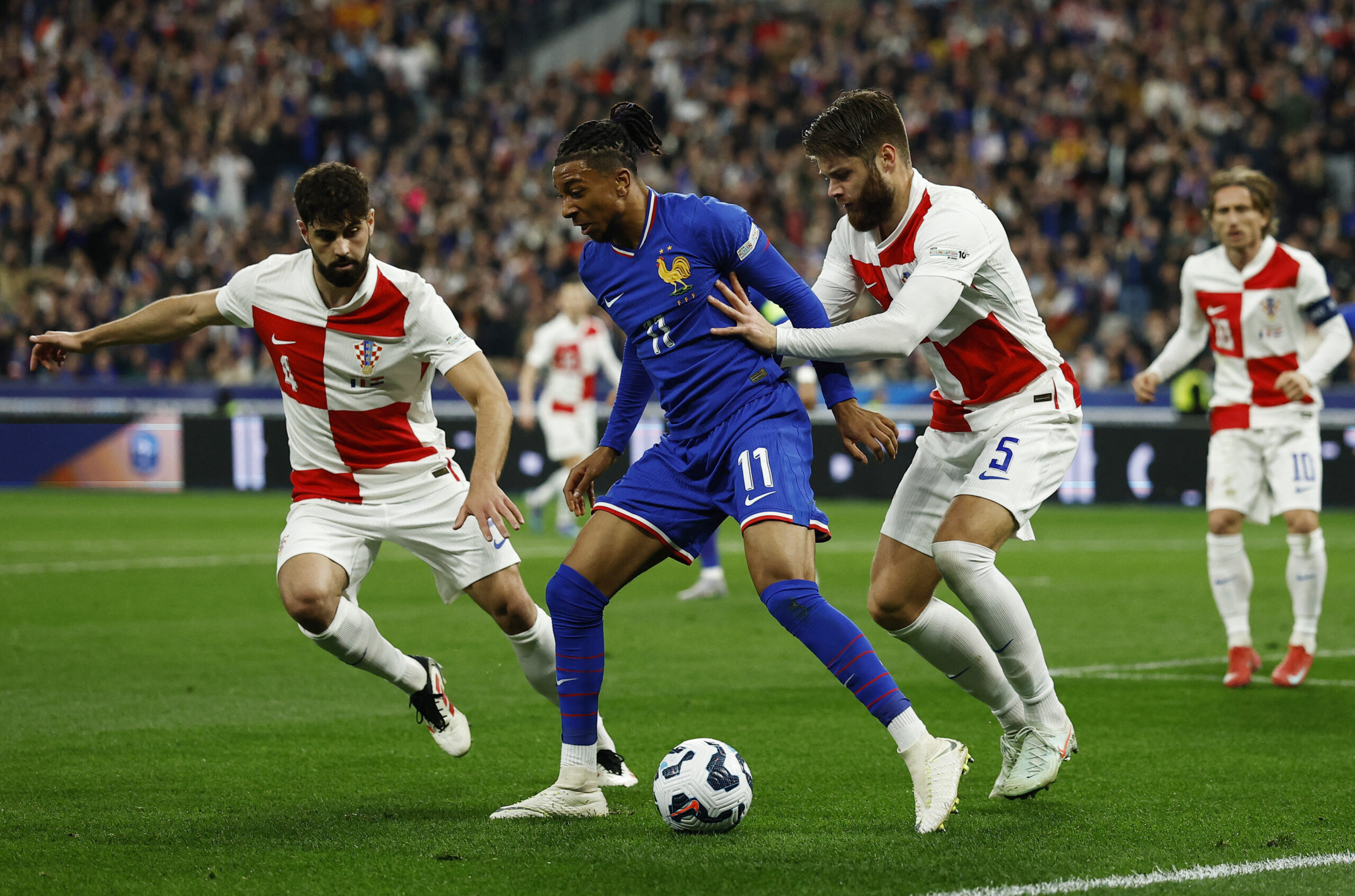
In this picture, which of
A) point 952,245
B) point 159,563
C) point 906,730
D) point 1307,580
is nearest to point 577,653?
point 906,730

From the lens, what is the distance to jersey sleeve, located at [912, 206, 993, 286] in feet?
16.5

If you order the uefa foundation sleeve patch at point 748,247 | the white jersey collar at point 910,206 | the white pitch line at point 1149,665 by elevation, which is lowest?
the white pitch line at point 1149,665

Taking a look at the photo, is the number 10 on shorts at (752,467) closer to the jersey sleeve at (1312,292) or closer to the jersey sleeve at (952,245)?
the jersey sleeve at (952,245)

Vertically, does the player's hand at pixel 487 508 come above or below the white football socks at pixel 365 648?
above

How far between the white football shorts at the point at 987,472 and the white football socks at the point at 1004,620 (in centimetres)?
18

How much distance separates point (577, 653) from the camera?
5195mm

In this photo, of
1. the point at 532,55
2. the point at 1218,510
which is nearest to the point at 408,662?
the point at 1218,510

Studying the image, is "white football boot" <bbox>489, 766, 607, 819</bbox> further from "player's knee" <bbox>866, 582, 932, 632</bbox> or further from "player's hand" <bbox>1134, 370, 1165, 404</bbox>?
"player's hand" <bbox>1134, 370, 1165, 404</bbox>

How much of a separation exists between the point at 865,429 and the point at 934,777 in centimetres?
105

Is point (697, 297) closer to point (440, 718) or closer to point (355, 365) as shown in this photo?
point (355, 365)

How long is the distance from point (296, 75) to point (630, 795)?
25350 mm

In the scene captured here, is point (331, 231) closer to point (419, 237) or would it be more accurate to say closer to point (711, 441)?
point (711, 441)

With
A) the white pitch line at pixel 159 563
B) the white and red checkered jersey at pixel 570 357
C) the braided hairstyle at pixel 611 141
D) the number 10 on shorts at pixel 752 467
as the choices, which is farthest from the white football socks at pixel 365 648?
the white and red checkered jersey at pixel 570 357

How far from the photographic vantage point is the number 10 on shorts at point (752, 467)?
4.96 m
